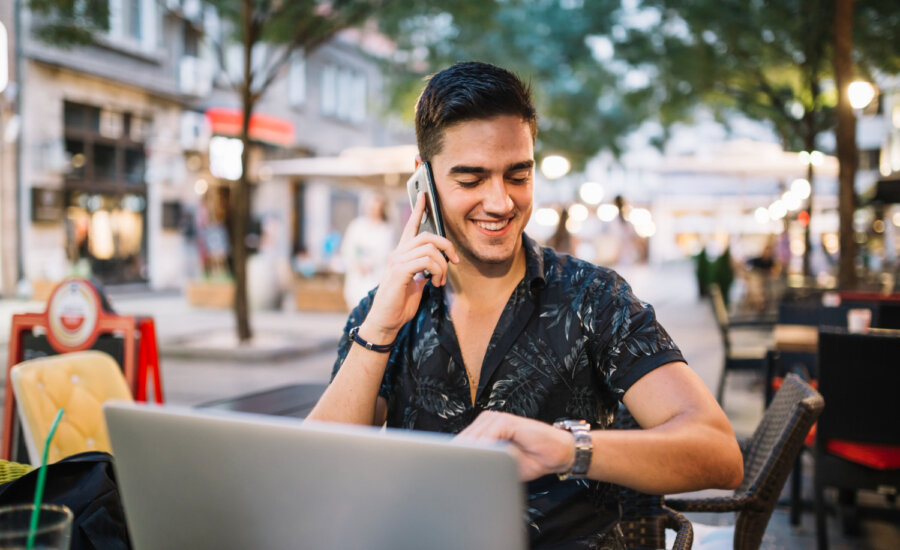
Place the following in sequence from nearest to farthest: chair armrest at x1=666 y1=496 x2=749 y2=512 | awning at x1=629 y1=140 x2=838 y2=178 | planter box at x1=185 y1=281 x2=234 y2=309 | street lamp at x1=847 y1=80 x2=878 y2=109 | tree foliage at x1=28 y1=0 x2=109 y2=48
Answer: chair armrest at x1=666 y1=496 x2=749 y2=512 < tree foliage at x1=28 y1=0 x2=109 y2=48 < street lamp at x1=847 y1=80 x2=878 y2=109 < planter box at x1=185 y1=281 x2=234 y2=309 < awning at x1=629 y1=140 x2=838 y2=178

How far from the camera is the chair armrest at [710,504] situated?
2270 millimetres

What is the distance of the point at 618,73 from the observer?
21.2 m

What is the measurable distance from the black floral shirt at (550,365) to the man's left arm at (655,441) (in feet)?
0.23

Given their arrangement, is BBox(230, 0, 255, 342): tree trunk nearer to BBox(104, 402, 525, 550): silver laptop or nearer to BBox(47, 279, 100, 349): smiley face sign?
BBox(47, 279, 100, 349): smiley face sign

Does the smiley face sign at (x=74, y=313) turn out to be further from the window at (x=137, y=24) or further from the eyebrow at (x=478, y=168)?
the window at (x=137, y=24)

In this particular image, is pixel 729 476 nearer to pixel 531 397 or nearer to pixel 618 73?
pixel 531 397

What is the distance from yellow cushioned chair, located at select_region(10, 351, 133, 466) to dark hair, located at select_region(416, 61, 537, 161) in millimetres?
1912

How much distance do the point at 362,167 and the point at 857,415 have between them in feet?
39.1

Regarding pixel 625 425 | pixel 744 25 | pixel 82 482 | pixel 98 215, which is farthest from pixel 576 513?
pixel 98 215

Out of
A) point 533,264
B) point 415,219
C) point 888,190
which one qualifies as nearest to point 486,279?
point 533,264

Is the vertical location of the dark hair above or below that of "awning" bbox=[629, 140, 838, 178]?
below

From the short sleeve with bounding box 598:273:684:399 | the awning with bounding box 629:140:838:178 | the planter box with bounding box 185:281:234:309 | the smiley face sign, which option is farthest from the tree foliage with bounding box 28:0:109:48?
the awning with bounding box 629:140:838:178

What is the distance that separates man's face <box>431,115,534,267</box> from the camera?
1897 millimetres

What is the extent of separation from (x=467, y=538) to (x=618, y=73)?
2165cm
